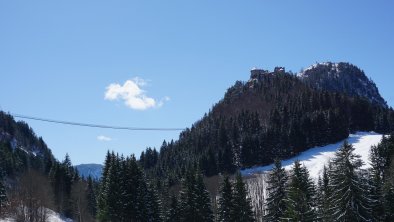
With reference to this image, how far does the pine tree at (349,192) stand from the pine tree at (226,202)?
2076cm

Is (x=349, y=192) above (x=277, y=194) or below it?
above

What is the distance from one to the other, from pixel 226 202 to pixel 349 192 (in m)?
22.9

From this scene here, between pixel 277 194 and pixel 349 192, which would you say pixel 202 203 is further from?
pixel 349 192

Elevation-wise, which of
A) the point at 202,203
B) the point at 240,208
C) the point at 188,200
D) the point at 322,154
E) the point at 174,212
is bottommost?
the point at 174,212

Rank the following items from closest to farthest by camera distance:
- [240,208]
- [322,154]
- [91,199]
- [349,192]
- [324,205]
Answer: [349,192]
[324,205]
[240,208]
[91,199]
[322,154]

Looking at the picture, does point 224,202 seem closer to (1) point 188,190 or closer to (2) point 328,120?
(1) point 188,190

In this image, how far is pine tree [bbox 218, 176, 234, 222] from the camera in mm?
60094

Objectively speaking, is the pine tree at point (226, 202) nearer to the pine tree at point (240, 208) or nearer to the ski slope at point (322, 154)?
the pine tree at point (240, 208)

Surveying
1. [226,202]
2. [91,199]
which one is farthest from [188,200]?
[91,199]

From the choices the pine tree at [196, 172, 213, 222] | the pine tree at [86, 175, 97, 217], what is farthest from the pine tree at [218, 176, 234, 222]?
the pine tree at [86, 175, 97, 217]

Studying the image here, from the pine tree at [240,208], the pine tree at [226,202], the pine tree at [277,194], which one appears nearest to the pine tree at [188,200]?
the pine tree at [226,202]

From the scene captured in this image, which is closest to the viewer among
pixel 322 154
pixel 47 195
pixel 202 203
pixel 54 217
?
pixel 202 203

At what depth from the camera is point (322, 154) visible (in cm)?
14262

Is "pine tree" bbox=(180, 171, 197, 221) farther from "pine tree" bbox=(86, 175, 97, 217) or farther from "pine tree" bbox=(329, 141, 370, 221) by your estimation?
"pine tree" bbox=(86, 175, 97, 217)
